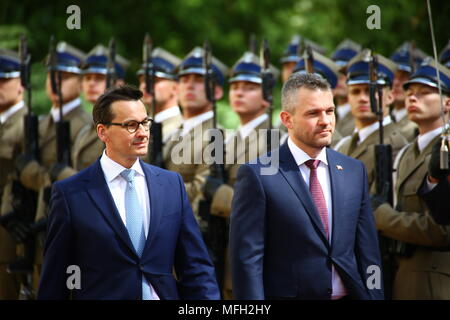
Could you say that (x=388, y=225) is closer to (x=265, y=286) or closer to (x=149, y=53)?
(x=265, y=286)

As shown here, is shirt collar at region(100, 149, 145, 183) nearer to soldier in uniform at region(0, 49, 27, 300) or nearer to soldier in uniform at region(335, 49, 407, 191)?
soldier in uniform at region(335, 49, 407, 191)

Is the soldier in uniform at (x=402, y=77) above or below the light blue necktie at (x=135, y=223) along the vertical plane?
above

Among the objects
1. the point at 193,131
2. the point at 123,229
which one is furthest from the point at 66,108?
the point at 123,229

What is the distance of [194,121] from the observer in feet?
32.6

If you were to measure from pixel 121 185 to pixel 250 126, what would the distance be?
4013 mm

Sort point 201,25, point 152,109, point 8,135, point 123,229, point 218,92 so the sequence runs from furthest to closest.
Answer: point 201,25
point 8,135
point 218,92
point 152,109
point 123,229

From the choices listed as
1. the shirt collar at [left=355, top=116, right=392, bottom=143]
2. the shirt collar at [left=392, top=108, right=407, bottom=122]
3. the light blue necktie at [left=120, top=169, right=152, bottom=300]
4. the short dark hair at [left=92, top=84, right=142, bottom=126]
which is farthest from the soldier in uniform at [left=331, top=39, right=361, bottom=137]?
the light blue necktie at [left=120, top=169, right=152, bottom=300]

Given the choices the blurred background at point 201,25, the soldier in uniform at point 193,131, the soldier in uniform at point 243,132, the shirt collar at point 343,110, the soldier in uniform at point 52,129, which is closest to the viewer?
the soldier in uniform at point 243,132

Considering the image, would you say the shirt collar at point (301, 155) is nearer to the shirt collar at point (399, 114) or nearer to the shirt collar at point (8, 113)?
the shirt collar at point (399, 114)

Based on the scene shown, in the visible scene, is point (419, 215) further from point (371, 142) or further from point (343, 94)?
point (343, 94)

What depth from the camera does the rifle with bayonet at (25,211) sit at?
998cm

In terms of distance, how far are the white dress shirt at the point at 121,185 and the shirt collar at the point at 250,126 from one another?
151 inches

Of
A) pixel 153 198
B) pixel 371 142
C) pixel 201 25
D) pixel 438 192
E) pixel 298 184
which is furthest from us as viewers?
pixel 201 25

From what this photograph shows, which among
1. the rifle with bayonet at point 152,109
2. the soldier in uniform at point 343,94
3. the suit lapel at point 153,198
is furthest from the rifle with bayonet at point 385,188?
the suit lapel at point 153,198
